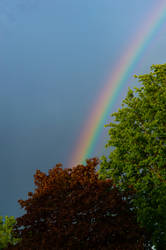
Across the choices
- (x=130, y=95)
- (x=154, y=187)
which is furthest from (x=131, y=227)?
(x=130, y=95)

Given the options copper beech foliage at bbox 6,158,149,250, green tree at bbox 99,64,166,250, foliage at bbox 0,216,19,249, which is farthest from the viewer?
foliage at bbox 0,216,19,249

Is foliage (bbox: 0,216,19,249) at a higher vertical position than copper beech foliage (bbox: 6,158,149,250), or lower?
higher

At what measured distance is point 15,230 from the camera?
1406 cm

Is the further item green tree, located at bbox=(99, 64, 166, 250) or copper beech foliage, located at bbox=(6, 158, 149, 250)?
green tree, located at bbox=(99, 64, 166, 250)

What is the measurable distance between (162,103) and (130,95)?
3194mm

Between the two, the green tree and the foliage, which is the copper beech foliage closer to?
the green tree

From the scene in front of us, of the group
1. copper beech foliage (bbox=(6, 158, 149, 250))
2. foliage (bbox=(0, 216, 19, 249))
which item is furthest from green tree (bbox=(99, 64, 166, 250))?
foliage (bbox=(0, 216, 19, 249))

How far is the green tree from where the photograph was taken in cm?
1666

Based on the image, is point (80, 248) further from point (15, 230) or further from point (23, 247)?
point (15, 230)

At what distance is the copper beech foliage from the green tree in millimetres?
2657

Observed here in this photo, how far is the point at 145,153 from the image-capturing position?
19.2 m

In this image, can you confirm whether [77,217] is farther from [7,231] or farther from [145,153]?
[7,231]

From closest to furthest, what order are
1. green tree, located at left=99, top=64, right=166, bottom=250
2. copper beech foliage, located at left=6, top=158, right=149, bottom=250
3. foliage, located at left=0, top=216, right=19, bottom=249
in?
copper beech foliage, located at left=6, top=158, right=149, bottom=250 < green tree, located at left=99, top=64, right=166, bottom=250 < foliage, located at left=0, top=216, right=19, bottom=249

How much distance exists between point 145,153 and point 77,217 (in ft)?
27.6
